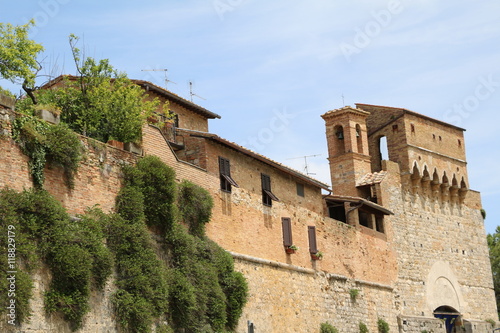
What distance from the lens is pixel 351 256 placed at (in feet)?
98.9

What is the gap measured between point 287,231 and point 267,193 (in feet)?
5.43

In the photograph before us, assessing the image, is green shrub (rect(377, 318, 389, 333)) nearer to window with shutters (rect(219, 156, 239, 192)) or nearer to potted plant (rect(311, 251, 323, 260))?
potted plant (rect(311, 251, 323, 260))

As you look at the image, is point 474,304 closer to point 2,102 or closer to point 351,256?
point 351,256

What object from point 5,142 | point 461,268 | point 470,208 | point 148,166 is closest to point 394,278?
point 461,268

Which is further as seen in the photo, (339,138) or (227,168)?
(339,138)

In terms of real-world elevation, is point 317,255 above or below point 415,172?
below

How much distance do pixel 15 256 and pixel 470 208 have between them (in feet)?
91.5

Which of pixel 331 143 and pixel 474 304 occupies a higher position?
pixel 331 143

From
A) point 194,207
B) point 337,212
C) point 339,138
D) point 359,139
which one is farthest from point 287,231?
point 359,139

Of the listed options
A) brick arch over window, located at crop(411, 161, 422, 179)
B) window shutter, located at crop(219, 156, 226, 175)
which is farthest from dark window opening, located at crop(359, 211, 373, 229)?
window shutter, located at crop(219, 156, 226, 175)

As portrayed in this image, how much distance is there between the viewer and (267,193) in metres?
25.5

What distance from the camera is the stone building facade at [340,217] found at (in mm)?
20812

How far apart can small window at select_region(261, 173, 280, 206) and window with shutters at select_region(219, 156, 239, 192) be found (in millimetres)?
1916

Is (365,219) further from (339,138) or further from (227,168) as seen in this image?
(227,168)
